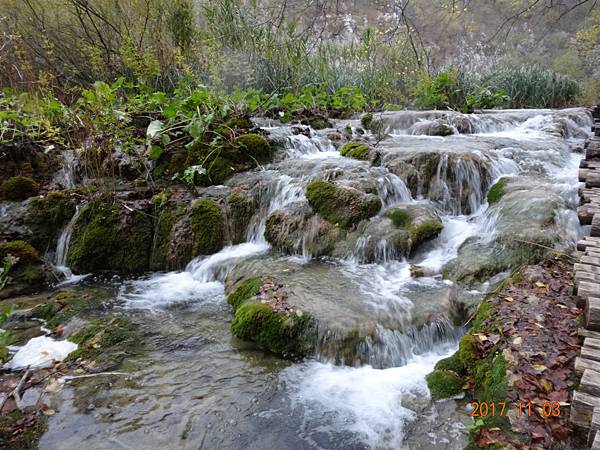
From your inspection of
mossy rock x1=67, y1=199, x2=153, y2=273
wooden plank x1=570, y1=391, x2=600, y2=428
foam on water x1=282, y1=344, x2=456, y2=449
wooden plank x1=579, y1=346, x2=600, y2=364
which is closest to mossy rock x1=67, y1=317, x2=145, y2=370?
foam on water x1=282, y1=344, x2=456, y2=449

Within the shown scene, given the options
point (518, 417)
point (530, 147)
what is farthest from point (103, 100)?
point (530, 147)

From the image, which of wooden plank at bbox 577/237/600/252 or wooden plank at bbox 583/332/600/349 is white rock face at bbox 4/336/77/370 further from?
wooden plank at bbox 577/237/600/252

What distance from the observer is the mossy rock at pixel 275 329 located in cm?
343

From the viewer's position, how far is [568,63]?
70.2ft

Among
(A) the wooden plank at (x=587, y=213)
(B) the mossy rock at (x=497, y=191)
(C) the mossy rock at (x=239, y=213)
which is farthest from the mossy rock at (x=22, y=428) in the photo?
(B) the mossy rock at (x=497, y=191)

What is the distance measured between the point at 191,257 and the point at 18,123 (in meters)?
4.25

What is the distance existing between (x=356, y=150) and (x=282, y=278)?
3667mm

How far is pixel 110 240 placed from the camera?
5586mm

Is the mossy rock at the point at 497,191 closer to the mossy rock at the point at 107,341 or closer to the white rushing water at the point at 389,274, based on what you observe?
the white rushing water at the point at 389,274

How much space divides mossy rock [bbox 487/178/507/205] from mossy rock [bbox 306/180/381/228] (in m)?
1.68

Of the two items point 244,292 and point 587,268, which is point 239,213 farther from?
point 587,268

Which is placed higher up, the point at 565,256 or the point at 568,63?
the point at 568,63

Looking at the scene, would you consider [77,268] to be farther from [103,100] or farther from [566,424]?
[566,424]

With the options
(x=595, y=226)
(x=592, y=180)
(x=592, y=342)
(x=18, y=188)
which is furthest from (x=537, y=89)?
(x=18, y=188)
